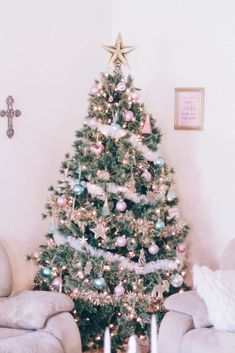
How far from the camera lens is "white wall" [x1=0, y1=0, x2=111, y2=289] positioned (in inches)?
155

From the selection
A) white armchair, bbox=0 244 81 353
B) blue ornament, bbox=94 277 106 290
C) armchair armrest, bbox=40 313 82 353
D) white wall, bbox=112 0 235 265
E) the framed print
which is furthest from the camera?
the framed print

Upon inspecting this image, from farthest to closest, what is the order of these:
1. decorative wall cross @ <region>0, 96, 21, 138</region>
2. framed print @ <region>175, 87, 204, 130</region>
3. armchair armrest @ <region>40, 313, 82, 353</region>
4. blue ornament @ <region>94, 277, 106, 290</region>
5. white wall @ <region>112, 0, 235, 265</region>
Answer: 1. framed print @ <region>175, 87, 204, 130</region>
2. white wall @ <region>112, 0, 235, 265</region>
3. decorative wall cross @ <region>0, 96, 21, 138</region>
4. blue ornament @ <region>94, 277, 106, 290</region>
5. armchair armrest @ <region>40, 313, 82, 353</region>

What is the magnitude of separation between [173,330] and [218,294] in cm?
31

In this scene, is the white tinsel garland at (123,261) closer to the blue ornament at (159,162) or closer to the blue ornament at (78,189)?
the blue ornament at (78,189)

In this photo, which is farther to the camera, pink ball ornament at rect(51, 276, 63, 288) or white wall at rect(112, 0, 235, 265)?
white wall at rect(112, 0, 235, 265)

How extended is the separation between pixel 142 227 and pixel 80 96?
1.33 m

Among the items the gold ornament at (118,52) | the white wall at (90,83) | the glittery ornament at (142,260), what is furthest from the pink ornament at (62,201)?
the gold ornament at (118,52)

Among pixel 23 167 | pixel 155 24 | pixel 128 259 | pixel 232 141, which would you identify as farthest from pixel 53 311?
pixel 155 24

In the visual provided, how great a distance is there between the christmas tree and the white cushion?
0.55 meters

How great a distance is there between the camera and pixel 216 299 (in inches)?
119

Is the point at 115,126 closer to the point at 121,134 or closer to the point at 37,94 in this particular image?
the point at 121,134

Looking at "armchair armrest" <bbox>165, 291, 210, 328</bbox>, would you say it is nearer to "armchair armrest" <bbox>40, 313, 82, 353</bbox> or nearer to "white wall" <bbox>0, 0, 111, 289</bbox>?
"armchair armrest" <bbox>40, 313, 82, 353</bbox>

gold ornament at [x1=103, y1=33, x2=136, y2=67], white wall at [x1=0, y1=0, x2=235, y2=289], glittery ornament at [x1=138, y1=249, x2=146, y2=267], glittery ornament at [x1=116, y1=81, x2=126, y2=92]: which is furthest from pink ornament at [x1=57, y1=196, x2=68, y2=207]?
gold ornament at [x1=103, y1=33, x2=136, y2=67]

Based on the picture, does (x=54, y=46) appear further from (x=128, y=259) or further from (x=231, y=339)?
(x=231, y=339)
